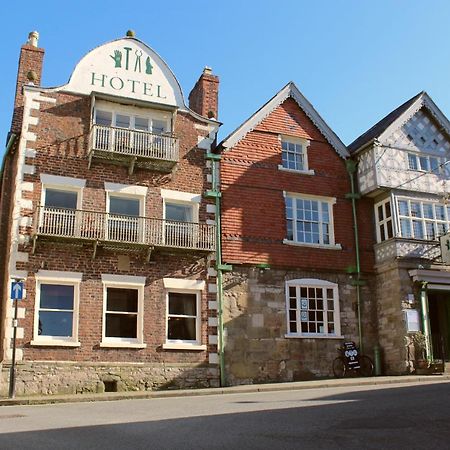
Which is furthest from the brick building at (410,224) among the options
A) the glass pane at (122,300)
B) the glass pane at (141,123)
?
the glass pane at (122,300)

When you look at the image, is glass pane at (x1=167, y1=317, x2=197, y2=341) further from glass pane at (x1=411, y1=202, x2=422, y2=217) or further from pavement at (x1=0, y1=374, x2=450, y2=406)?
glass pane at (x1=411, y1=202, x2=422, y2=217)

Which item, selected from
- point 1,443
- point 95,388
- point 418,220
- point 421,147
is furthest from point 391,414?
point 421,147

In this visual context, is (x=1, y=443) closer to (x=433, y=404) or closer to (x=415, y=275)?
(x=433, y=404)

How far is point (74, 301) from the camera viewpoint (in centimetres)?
1920

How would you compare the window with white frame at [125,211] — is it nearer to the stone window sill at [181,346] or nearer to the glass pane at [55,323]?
the glass pane at [55,323]

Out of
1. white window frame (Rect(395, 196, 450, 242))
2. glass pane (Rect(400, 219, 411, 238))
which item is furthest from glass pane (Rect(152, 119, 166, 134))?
glass pane (Rect(400, 219, 411, 238))

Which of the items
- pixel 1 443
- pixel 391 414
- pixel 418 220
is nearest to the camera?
pixel 1 443

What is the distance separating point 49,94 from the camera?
20844mm

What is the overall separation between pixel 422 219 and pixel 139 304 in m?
11.4

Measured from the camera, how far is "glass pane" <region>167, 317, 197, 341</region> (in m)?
20.4

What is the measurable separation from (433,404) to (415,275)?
11146 millimetres

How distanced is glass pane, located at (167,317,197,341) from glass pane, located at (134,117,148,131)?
6.82m

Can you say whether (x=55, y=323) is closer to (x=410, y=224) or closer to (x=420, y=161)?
(x=410, y=224)

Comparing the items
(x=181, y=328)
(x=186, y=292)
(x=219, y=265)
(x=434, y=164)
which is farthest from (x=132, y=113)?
(x=434, y=164)
